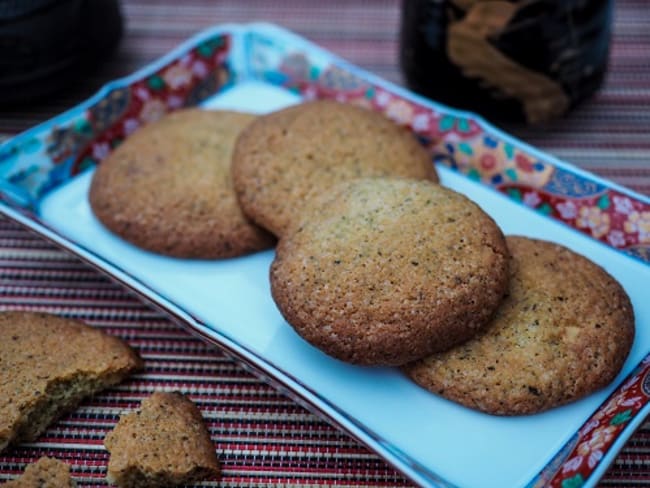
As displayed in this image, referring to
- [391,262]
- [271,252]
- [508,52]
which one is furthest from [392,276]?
[508,52]

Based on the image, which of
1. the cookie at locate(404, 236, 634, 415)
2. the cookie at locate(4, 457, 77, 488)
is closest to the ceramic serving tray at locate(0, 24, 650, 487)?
the cookie at locate(404, 236, 634, 415)

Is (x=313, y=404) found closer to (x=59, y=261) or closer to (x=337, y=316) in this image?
(x=337, y=316)

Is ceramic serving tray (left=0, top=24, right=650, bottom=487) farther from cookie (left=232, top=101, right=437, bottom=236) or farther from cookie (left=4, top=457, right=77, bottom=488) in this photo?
cookie (left=4, top=457, right=77, bottom=488)

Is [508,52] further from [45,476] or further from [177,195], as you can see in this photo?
[45,476]

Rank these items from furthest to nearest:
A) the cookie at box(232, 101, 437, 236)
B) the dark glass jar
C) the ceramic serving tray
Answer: the dark glass jar, the cookie at box(232, 101, 437, 236), the ceramic serving tray

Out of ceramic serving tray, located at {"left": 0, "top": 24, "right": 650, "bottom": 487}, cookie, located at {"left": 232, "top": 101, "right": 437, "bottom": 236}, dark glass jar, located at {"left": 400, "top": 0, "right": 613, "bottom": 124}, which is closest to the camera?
ceramic serving tray, located at {"left": 0, "top": 24, "right": 650, "bottom": 487}

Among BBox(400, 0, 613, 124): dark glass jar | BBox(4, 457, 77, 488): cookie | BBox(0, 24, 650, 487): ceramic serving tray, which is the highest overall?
BBox(400, 0, 613, 124): dark glass jar

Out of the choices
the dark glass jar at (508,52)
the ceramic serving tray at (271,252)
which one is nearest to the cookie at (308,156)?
the ceramic serving tray at (271,252)
